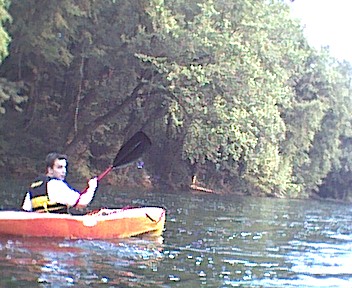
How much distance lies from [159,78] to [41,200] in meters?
15.3

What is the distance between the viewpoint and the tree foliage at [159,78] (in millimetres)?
21859

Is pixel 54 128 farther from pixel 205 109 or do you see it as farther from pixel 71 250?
pixel 71 250

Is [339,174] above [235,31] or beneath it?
beneath

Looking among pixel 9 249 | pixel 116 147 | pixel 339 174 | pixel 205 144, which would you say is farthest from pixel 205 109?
pixel 339 174

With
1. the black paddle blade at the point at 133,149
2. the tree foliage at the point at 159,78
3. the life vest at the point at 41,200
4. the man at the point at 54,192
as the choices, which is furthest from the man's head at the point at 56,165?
the tree foliage at the point at 159,78

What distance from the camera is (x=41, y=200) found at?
879 cm

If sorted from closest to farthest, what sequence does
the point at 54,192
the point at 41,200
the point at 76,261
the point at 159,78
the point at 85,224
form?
the point at 76,261, the point at 54,192, the point at 41,200, the point at 85,224, the point at 159,78

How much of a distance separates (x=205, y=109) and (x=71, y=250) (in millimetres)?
14294

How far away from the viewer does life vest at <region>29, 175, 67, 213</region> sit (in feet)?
28.3

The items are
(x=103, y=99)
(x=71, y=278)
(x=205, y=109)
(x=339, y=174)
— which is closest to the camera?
(x=71, y=278)

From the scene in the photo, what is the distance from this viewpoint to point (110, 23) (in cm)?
2436

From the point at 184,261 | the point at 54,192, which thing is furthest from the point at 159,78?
the point at 184,261

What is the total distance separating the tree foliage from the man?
1295 centimetres

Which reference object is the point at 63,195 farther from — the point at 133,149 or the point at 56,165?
the point at 133,149
